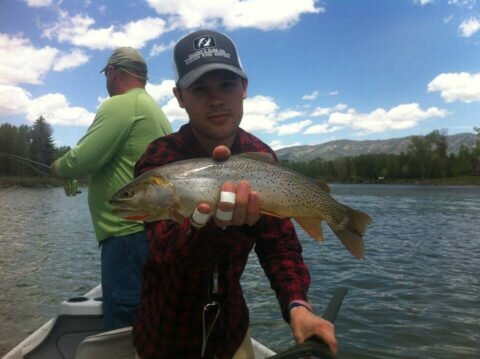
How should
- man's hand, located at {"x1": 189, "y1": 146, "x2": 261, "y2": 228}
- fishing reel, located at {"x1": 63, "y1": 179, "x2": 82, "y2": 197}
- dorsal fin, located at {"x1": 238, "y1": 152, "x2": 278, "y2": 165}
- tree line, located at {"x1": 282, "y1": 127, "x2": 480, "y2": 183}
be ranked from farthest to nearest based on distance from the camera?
1. tree line, located at {"x1": 282, "y1": 127, "x2": 480, "y2": 183}
2. fishing reel, located at {"x1": 63, "y1": 179, "x2": 82, "y2": 197}
3. dorsal fin, located at {"x1": 238, "y1": 152, "x2": 278, "y2": 165}
4. man's hand, located at {"x1": 189, "y1": 146, "x2": 261, "y2": 228}

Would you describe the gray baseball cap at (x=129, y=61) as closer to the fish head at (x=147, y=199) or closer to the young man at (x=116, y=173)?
the young man at (x=116, y=173)

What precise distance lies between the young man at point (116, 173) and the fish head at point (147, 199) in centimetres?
150

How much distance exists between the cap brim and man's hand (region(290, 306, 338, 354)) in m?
1.71

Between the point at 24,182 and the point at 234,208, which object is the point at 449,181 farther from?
the point at 234,208

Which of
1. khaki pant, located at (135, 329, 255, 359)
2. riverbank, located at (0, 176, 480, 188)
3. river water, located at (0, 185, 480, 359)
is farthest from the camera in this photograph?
riverbank, located at (0, 176, 480, 188)

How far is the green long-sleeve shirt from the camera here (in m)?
4.07

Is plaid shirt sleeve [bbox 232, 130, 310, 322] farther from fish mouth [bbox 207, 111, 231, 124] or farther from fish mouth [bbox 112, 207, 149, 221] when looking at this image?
fish mouth [bbox 112, 207, 149, 221]

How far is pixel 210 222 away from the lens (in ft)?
7.52

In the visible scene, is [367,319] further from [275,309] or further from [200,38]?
[200,38]

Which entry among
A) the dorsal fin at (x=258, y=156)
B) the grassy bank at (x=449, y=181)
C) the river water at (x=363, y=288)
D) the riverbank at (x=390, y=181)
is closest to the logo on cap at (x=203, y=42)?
the dorsal fin at (x=258, y=156)


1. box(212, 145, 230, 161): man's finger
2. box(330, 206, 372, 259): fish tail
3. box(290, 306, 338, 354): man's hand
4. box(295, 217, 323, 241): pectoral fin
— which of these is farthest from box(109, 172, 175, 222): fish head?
box(330, 206, 372, 259): fish tail

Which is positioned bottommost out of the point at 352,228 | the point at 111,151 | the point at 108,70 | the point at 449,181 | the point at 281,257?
the point at 449,181

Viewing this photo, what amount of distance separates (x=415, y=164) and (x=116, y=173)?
15429 centimetres

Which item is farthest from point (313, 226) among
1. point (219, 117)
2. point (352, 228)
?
point (219, 117)
